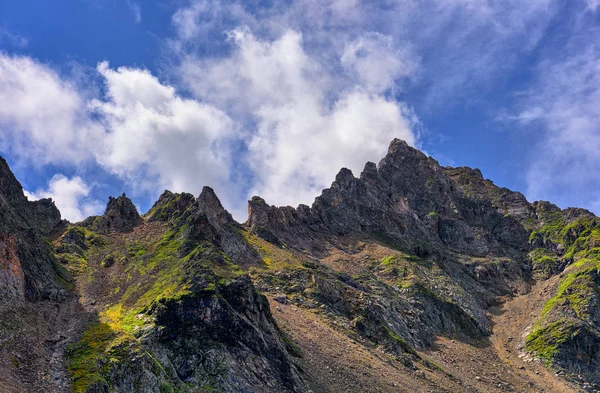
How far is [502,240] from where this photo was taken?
19212 cm

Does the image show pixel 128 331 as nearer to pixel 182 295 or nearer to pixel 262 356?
pixel 182 295

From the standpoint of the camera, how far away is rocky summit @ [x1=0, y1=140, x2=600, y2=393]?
5019 centimetres

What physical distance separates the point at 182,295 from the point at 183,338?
659 cm

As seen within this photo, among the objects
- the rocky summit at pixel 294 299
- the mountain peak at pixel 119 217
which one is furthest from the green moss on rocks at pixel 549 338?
the mountain peak at pixel 119 217

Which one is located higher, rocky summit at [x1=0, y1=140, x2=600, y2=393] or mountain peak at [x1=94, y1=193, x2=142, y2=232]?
mountain peak at [x1=94, y1=193, x2=142, y2=232]

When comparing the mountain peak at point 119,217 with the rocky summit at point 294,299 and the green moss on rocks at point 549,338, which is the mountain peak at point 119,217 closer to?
the rocky summit at point 294,299

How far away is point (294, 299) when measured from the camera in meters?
94.5

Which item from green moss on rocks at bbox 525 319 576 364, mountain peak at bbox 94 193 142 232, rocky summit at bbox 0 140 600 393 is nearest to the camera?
rocky summit at bbox 0 140 600 393

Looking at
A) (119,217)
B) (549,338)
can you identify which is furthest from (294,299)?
(549,338)

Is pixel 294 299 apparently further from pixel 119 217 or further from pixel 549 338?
pixel 549 338

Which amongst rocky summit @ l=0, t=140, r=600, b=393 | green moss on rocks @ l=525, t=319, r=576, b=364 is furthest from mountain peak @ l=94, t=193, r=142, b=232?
green moss on rocks @ l=525, t=319, r=576, b=364

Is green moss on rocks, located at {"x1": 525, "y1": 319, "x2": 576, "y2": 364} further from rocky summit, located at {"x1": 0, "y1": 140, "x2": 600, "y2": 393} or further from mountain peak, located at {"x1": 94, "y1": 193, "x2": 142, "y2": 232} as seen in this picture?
mountain peak, located at {"x1": 94, "y1": 193, "x2": 142, "y2": 232}

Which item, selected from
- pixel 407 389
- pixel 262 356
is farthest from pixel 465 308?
pixel 262 356

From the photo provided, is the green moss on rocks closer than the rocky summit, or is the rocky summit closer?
the rocky summit
